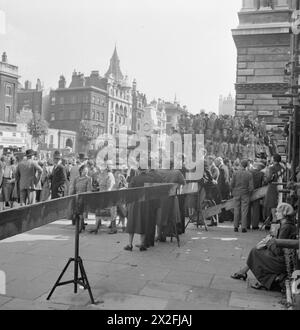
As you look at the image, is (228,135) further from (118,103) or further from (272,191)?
(118,103)

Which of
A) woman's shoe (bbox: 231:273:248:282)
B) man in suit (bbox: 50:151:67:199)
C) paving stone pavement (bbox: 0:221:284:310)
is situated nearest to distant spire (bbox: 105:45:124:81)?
man in suit (bbox: 50:151:67:199)

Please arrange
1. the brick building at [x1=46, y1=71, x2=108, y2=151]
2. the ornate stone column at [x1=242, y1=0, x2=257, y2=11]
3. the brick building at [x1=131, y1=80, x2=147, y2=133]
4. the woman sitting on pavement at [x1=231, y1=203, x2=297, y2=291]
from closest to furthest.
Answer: the woman sitting on pavement at [x1=231, y1=203, x2=297, y2=291] → the ornate stone column at [x1=242, y1=0, x2=257, y2=11] → the brick building at [x1=46, y1=71, x2=108, y2=151] → the brick building at [x1=131, y1=80, x2=147, y2=133]

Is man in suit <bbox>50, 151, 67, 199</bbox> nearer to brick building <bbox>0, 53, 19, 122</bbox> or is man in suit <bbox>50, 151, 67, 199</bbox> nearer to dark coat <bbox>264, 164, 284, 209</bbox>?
dark coat <bbox>264, 164, 284, 209</bbox>

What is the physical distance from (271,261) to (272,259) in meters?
0.03

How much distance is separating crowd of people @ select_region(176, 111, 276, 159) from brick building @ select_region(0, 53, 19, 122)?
4109 cm

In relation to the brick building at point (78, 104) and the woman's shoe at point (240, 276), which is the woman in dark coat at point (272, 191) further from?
the brick building at point (78, 104)

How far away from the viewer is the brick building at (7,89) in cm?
5288

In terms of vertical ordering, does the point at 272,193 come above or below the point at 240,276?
above

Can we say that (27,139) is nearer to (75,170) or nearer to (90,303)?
(75,170)

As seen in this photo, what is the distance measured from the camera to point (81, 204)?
530 centimetres

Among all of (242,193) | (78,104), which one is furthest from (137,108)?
(242,193)

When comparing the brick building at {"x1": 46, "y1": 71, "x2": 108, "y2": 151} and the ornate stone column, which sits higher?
the brick building at {"x1": 46, "y1": 71, "x2": 108, "y2": 151}

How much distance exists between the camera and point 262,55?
22.4m

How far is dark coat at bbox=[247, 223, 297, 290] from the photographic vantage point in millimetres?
5797
